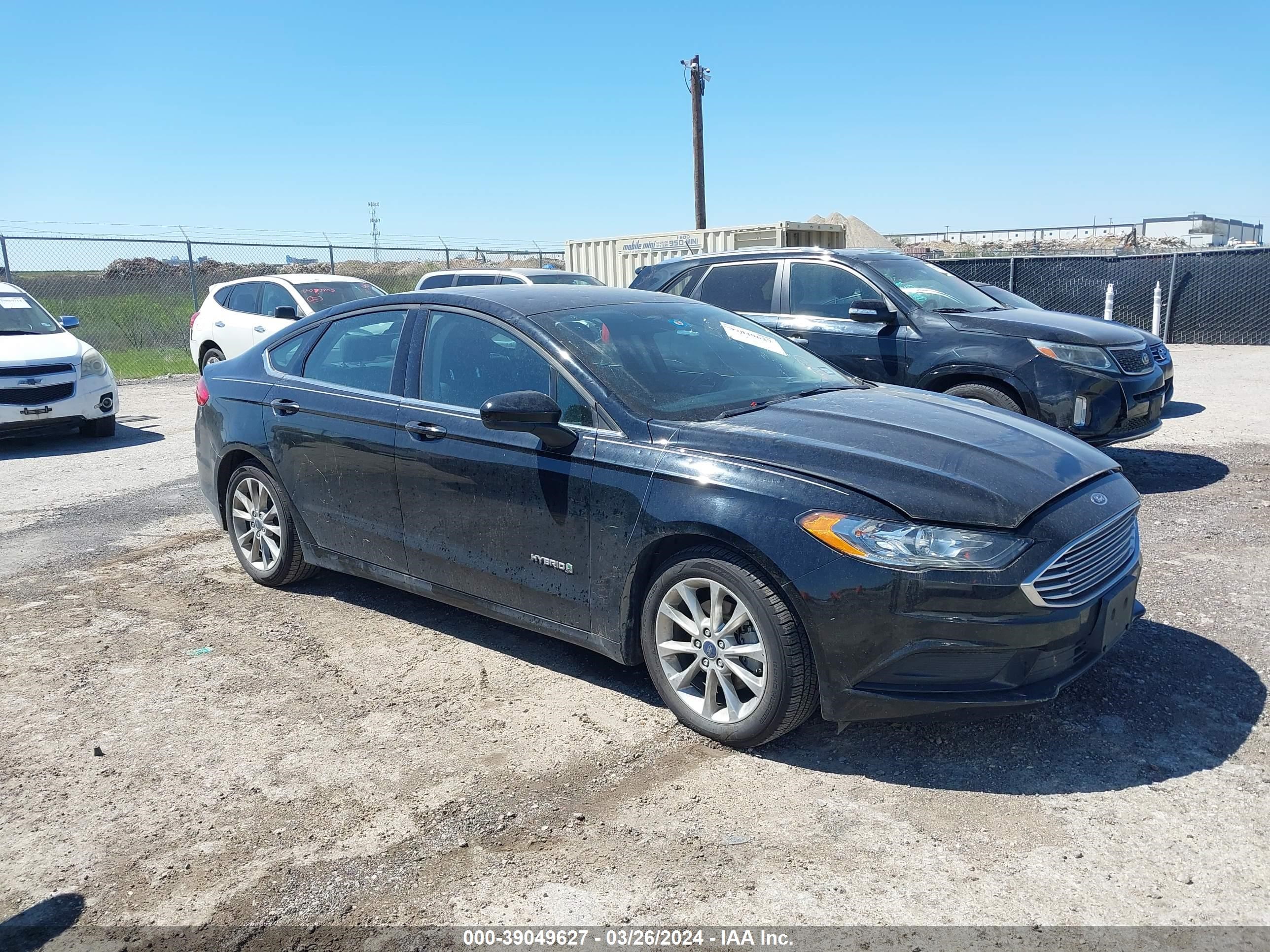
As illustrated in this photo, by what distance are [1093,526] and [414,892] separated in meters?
2.56

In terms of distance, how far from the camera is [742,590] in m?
3.56

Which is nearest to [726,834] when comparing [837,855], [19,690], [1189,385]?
[837,855]

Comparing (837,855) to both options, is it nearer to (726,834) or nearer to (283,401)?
(726,834)

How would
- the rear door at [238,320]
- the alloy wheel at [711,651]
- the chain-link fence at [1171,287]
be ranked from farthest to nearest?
the chain-link fence at [1171,287] < the rear door at [238,320] < the alloy wheel at [711,651]

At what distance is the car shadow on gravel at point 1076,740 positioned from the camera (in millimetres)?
3496

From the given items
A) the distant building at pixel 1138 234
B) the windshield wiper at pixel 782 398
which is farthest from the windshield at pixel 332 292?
the distant building at pixel 1138 234

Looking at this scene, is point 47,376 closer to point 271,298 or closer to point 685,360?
point 271,298

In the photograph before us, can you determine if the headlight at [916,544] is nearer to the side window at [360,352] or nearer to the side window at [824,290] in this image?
the side window at [360,352]

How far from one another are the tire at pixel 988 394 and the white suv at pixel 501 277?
865 centimetres

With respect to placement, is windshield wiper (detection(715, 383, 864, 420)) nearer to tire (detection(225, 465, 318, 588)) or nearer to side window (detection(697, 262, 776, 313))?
tire (detection(225, 465, 318, 588))

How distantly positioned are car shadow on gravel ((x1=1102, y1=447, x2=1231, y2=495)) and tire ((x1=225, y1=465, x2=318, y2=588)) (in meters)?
5.95

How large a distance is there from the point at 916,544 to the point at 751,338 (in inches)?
77.9

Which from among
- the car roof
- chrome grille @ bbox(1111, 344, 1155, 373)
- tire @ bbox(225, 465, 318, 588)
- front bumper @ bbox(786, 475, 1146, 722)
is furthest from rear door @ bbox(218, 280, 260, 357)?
front bumper @ bbox(786, 475, 1146, 722)

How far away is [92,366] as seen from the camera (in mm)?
11305
